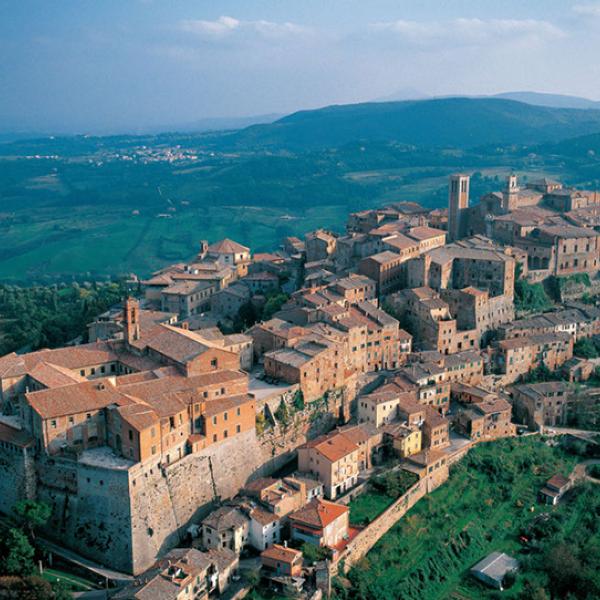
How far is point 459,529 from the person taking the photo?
38031 mm

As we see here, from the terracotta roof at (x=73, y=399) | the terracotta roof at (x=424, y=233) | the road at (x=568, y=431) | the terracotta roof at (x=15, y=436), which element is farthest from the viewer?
the terracotta roof at (x=424, y=233)

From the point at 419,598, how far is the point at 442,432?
10.7 metres

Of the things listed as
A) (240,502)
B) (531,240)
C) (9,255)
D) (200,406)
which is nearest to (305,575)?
(240,502)

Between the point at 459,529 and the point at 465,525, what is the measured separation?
52cm

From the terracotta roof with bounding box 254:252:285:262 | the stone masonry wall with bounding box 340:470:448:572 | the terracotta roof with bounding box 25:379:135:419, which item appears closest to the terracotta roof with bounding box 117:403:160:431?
the terracotta roof with bounding box 25:379:135:419

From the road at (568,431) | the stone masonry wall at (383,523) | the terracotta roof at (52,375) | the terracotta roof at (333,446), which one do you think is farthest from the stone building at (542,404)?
the terracotta roof at (52,375)

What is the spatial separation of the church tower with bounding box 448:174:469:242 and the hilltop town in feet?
0.56

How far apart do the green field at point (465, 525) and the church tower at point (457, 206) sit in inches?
922

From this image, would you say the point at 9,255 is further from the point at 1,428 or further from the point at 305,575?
the point at 305,575

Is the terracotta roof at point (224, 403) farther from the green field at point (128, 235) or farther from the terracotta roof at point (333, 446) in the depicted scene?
the green field at point (128, 235)

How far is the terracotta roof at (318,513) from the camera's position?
3328 cm

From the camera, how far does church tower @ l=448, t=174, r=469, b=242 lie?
63.4 m

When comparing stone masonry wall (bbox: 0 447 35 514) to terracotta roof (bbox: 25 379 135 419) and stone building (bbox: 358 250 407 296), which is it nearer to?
terracotta roof (bbox: 25 379 135 419)

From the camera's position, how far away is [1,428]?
36438 mm
